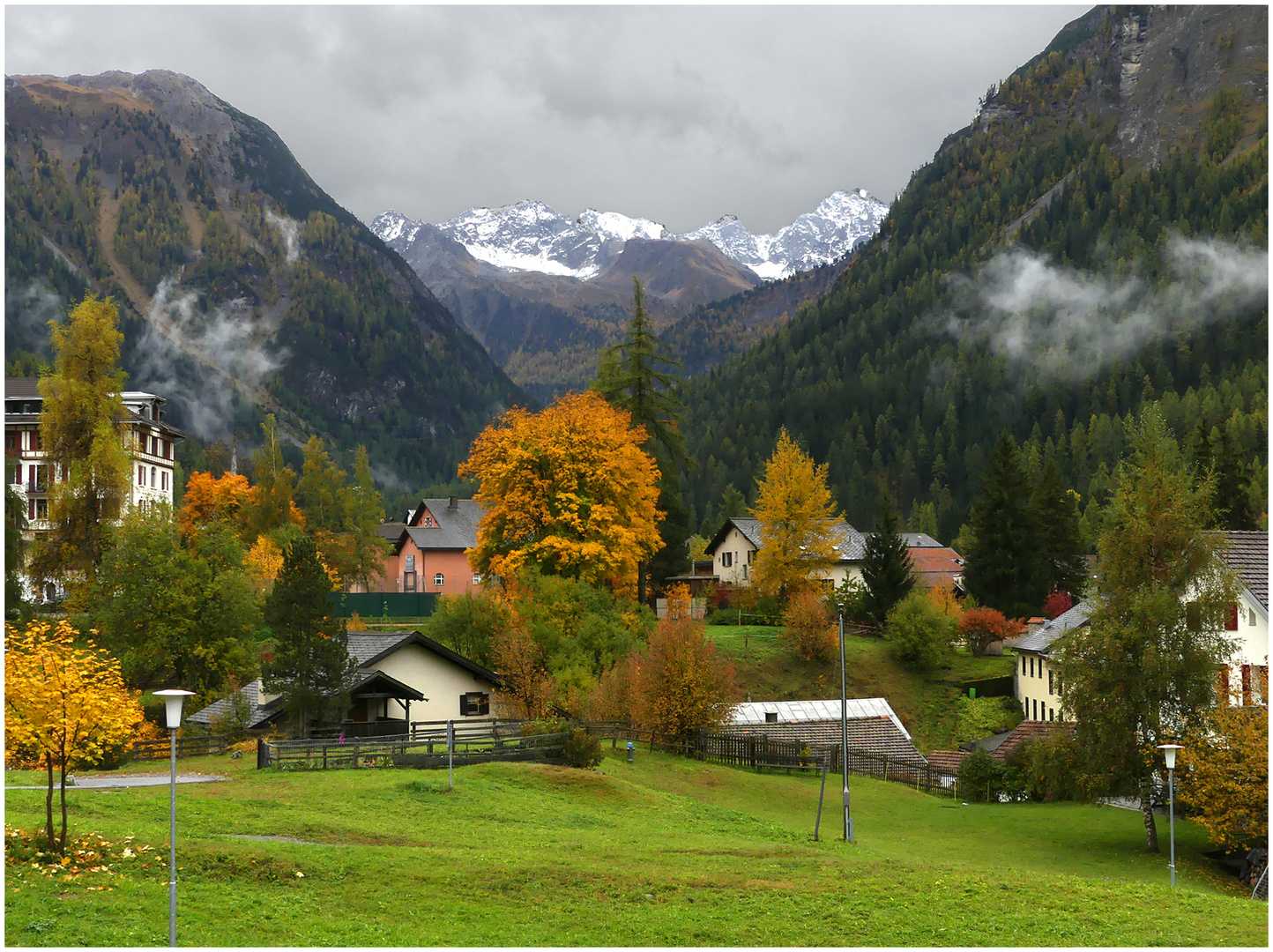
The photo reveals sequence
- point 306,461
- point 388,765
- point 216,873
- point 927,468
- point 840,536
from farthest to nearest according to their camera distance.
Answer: point 927,468 < point 306,461 < point 840,536 < point 388,765 < point 216,873

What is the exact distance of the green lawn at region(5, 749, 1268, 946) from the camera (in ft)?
60.2

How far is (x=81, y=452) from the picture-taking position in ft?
171

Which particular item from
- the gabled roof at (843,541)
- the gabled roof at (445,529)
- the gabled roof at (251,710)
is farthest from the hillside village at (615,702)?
the gabled roof at (445,529)

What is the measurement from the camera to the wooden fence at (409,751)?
34906mm

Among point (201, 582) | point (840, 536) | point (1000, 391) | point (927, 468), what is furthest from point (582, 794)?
point (1000, 391)

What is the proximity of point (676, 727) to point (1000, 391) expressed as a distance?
165 meters

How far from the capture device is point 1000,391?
198000 mm

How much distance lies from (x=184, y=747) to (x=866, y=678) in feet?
138

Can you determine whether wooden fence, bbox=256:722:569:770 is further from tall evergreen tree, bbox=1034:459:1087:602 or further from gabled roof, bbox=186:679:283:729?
tall evergreen tree, bbox=1034:459:1087:602

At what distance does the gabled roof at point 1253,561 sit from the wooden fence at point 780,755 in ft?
51.5

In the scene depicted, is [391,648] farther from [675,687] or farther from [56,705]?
[56,705]

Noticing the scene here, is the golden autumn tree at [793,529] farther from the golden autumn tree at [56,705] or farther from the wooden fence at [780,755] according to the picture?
the golden autumn tree at [56,705]

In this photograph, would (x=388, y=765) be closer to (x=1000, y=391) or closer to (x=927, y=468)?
(x=927, y=468)

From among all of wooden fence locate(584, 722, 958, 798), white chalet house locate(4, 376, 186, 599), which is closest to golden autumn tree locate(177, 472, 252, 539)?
white chalet house locate(4, 376, 186, 599)
